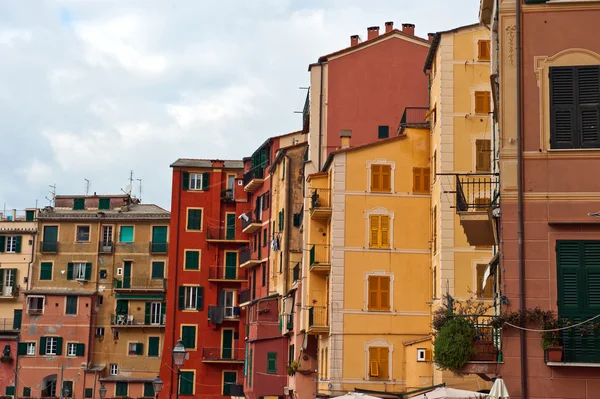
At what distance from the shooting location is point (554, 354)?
21391 mm

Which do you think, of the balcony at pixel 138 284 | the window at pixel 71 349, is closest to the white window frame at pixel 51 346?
the window at pixel 71 349

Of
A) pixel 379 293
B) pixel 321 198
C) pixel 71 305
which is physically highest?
pixel 321 198

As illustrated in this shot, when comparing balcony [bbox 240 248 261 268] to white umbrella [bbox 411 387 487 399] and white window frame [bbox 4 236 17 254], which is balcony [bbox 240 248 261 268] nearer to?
white window frame [bbox 4 236 17 254]

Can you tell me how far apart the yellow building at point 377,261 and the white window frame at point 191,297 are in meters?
33.0

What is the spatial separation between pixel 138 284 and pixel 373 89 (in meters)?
39.0

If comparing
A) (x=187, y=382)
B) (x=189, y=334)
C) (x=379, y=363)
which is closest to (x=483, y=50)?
(x=379, y=363)

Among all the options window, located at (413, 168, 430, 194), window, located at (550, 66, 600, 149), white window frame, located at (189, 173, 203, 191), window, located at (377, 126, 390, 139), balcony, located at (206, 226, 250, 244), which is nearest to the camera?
window, located at (550, 66, 600, 149)

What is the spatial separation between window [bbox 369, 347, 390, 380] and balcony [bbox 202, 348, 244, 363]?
110 feet

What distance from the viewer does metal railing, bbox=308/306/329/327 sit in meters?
48.7

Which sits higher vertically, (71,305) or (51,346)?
(71,305)

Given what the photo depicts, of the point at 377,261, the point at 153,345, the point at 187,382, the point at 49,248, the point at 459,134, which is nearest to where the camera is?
the point at 459,134

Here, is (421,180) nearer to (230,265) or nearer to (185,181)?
(230,265)

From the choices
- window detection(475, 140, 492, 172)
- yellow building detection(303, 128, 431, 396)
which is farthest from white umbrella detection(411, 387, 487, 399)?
yellow building detection(303, 128, 431, 396)

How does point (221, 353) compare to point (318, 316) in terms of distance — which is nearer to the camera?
point (318, 316)
